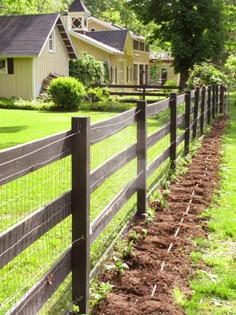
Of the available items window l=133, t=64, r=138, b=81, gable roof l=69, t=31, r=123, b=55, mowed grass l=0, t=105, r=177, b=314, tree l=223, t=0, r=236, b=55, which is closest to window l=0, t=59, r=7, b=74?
gable roof l=69, t=31, r=123, b=55

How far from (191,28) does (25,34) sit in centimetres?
1083

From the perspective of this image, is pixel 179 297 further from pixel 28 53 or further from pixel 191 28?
pixel 191 28

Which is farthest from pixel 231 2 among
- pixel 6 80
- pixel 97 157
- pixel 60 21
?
pixel 97 157

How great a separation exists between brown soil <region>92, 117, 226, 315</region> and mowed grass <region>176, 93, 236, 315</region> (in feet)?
0.32

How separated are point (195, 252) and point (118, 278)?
106 cm

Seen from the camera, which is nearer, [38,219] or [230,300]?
[38,219]

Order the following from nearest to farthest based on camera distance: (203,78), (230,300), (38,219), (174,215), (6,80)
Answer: (38,219), (230,300), (174,215), (203,78), (6,80)

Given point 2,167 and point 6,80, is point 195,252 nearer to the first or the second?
point 2,167

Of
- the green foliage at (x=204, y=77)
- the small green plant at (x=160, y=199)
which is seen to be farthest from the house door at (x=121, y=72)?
the small green plant at (x=160, y=199)

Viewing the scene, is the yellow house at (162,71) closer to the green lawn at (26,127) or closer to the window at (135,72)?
the window at (135,72)

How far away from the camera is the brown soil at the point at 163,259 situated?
3705mm

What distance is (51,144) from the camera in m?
2.97

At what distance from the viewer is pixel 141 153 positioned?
579cm

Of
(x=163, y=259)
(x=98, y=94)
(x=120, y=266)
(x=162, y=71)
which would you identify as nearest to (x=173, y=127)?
(x=163, y=259)
